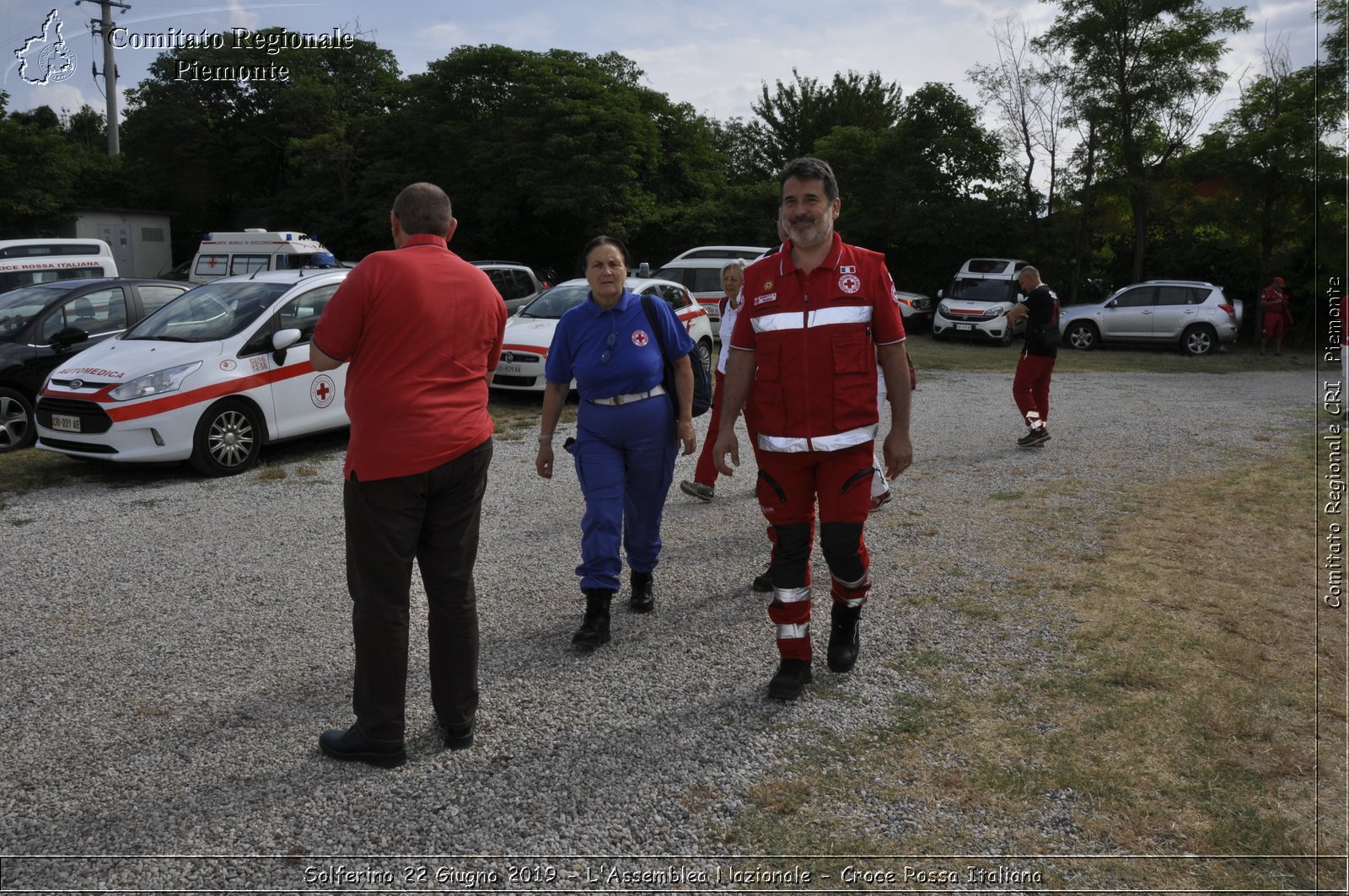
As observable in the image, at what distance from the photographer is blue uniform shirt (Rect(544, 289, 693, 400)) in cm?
472

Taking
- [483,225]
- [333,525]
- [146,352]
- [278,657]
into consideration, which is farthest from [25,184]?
[278,657]

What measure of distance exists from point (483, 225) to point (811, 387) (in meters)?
33.4

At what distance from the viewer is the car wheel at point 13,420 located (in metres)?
9.41

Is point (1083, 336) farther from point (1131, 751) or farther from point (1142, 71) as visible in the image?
point (1131, 751)

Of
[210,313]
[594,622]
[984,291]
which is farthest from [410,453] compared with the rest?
[984,291]

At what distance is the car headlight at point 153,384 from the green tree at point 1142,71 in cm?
2354

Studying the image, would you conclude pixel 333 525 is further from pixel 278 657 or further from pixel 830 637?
pixel 830 637

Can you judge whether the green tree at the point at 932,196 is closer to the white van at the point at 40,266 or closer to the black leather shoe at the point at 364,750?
the white van at the point at 40,266

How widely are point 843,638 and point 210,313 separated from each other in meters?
7.27

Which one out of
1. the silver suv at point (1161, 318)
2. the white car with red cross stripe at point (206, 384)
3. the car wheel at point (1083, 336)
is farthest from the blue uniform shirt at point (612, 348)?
the car wheel at point (1083, 336)

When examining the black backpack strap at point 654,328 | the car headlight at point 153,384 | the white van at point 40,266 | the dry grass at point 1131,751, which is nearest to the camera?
the dry grass at point 1131,751

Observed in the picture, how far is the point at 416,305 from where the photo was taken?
338cm

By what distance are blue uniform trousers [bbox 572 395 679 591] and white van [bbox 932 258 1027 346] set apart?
19437mm

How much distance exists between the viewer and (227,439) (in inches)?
340
